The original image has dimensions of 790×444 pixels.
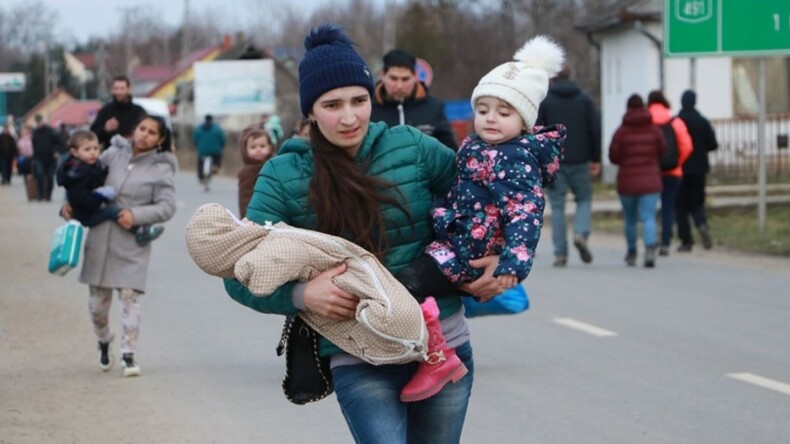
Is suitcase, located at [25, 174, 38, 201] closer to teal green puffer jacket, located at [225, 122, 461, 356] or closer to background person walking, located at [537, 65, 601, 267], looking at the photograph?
background person walking, located at [537, 65, 601, 267]

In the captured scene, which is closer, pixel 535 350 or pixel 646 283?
pixel 535 350

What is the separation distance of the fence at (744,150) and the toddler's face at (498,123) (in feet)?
89.1

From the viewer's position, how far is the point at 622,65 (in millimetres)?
35281

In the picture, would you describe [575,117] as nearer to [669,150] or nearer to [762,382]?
[669,150]

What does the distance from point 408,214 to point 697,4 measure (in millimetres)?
16690

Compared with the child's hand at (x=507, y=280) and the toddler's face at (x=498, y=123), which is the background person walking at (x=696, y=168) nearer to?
the toddler's face at (x=498, y=123)

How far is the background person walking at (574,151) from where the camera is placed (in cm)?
1534

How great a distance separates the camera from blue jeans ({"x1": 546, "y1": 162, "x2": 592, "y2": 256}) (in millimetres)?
15719

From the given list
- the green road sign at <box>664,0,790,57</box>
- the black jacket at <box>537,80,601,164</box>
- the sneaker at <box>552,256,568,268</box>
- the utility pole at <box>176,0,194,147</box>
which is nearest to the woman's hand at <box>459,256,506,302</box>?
the black jacket at <box>537,80,601,164</box>

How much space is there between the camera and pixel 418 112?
950 cm

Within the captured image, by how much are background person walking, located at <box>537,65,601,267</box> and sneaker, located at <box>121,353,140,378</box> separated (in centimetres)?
645

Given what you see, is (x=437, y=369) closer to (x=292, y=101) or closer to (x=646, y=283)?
(x=646, y=283)

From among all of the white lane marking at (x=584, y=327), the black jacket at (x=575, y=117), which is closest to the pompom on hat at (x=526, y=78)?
the white lane marking at (x=584, y=327)

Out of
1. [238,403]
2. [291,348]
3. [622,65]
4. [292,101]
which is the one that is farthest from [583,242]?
[292,101]
